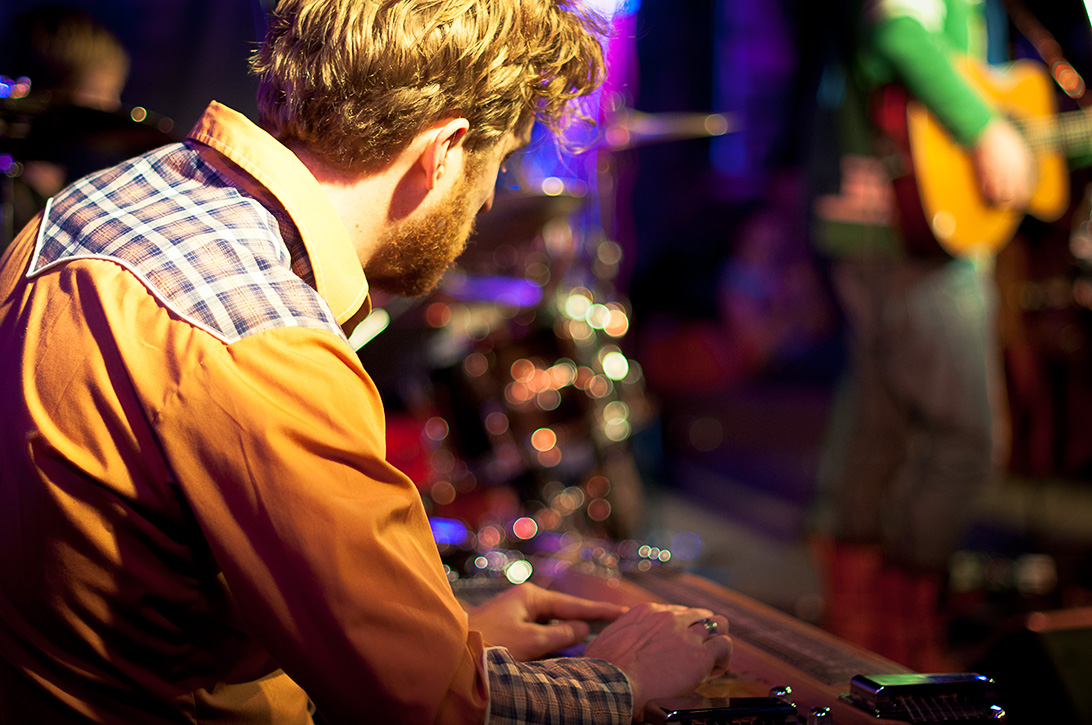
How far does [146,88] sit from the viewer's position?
2.42m

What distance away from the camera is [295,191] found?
40.1 inches

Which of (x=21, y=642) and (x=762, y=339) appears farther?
(x=762, y=339)

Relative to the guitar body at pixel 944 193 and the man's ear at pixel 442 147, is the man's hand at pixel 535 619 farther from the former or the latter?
the guitar body at pixel 944 193

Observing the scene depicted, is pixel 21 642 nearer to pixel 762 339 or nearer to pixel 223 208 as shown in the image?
pixel 223 208

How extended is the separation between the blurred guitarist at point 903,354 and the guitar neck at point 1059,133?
60 mm

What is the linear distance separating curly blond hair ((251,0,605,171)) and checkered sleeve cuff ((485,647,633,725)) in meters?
0.66

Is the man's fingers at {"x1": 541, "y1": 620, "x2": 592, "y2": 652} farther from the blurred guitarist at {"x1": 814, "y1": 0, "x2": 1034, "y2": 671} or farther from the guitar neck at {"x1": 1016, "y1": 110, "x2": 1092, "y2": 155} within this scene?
the guitar neck at {"x1": 1016, "y1": 110, "x2": 1092, "y2": 155}

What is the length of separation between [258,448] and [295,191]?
37 cm

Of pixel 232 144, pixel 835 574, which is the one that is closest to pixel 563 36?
pixel 232 144

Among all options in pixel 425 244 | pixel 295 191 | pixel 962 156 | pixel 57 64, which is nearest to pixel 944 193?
pixel 962 156

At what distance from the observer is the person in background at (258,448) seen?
79cm

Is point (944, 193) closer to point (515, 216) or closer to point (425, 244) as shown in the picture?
point (515, 216)

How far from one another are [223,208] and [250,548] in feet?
1.26

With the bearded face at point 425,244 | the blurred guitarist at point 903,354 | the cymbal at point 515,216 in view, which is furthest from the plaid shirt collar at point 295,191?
the blurred guitarist at point 903,354
